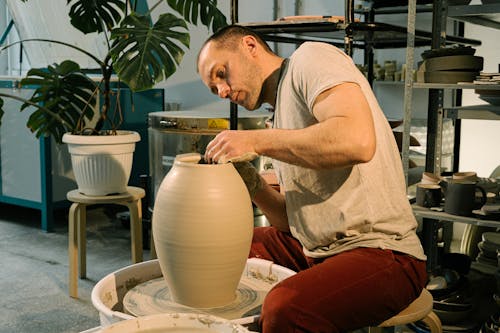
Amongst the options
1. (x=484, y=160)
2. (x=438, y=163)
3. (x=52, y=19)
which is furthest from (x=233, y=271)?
(x=52, y=19)

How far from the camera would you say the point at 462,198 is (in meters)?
2.22

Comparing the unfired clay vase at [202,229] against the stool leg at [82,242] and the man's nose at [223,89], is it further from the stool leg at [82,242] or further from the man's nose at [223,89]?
the stool leg at [82,242]

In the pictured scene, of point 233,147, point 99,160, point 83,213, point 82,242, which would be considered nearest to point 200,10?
point 99,160

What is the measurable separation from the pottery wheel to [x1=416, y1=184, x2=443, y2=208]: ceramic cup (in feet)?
3.31

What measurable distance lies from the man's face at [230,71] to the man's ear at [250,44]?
0.03 feet

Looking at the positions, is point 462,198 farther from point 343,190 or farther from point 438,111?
point 343,190

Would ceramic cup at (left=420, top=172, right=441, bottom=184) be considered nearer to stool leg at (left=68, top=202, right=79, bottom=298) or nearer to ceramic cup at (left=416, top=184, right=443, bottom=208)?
ceramic cup at (left=416, top=184, right=443, bottom=208)

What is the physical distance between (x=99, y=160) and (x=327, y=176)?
162cm

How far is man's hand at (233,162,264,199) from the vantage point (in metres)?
1.63

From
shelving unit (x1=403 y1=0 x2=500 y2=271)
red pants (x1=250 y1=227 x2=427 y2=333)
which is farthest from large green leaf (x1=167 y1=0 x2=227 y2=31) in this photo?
red pants (x1=250 y1=227 x2=427 y2=333)

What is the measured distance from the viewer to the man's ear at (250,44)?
1.58m

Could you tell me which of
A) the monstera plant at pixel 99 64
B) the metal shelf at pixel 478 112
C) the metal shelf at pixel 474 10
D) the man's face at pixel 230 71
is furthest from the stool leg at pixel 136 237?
the metal shelf at pixel 474 10

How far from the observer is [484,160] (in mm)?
3539

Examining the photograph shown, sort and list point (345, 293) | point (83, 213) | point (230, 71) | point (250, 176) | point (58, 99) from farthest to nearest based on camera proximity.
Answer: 1. point (58, 99)
2. point (83, 213)
3. point (250, 176)
4. point (230, 71)
5. point (345, 293)
